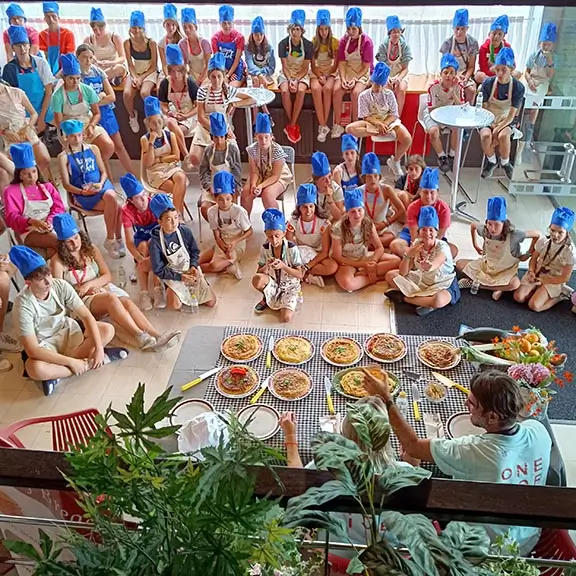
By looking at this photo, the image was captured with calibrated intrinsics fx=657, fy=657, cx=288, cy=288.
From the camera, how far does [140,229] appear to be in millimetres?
4727

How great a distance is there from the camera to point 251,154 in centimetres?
543

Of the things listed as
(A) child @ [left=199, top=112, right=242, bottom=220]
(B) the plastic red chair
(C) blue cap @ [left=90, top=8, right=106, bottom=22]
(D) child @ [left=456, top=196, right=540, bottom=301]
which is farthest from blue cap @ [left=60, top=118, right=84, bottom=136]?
(D) child @ [left=456, top=196, right=540, bottom=301]

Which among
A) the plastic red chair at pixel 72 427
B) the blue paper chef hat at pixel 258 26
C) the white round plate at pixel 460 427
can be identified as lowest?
the plastic red chair at pixel 72 427

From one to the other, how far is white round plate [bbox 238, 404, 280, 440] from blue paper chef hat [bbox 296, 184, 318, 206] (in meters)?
2.06

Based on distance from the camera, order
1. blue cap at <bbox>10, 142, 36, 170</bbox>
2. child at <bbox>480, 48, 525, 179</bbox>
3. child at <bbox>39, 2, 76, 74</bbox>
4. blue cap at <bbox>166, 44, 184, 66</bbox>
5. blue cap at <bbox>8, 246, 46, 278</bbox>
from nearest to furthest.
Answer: blue cap at <bbox>8, 246, 46, 278</bbox>
blue cap at <bbox>10, 142, 36, 170</bbox>
child at <bbox>480, 48, 525, 179</bbox>
blue cap at <bbox>166, 44, 184, 66</bbox>
child at <bbox>39, 2, 76, 74</bbox>

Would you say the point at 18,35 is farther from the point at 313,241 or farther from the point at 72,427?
the point at 72,427

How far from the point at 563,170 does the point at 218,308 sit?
291 centimetres

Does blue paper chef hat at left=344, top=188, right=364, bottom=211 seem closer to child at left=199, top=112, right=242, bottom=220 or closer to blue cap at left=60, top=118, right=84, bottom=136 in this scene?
child at left=199, top=112, right=242, bottom=220

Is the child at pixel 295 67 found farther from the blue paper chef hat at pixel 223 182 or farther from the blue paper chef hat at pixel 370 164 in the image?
A: the blue paper chef hat at pixel 223 182

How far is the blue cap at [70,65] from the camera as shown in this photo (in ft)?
18.5

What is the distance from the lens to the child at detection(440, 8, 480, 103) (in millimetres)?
6230

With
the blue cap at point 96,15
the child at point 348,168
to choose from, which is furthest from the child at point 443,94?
the blue cap at point 96,15

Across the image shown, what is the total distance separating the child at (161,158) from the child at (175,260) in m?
1.02

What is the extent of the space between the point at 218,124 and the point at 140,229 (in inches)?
44.5
